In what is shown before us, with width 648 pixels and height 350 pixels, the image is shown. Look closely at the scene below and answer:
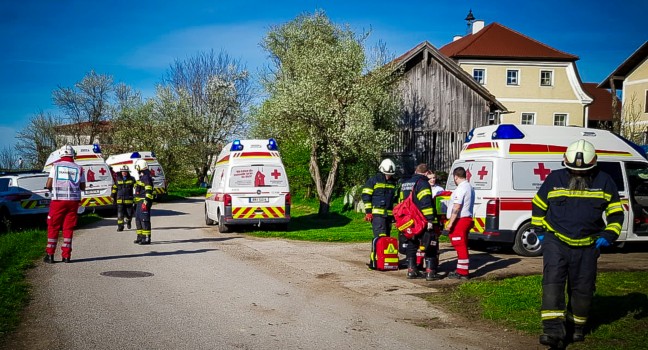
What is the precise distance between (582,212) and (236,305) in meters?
4.30

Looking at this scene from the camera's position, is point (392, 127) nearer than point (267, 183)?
No

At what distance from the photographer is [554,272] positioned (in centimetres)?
594

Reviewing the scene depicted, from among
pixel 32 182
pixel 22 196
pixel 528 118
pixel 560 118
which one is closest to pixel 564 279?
pixel 22 196

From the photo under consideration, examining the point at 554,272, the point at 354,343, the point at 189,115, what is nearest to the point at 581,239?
the point at 554,272

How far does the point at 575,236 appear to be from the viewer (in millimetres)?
5910

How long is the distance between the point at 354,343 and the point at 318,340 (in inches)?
14.7

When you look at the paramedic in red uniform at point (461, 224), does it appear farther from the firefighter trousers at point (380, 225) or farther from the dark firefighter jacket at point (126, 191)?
the dark firefighter jacket at point (126, 191)

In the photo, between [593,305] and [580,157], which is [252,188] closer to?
[593,305]

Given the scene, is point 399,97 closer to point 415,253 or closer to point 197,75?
point 415,253

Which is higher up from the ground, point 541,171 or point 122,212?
point 541,171

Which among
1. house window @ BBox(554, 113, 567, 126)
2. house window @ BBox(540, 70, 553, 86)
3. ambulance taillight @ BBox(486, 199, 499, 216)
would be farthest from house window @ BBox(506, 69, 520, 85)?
ambulance taillight @ BBox(486, 199, 499, 216)

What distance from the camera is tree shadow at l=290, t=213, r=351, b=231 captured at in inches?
790

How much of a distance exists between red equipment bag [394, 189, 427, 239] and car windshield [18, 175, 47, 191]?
1263 centimetres

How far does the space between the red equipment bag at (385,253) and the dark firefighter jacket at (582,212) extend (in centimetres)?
450
